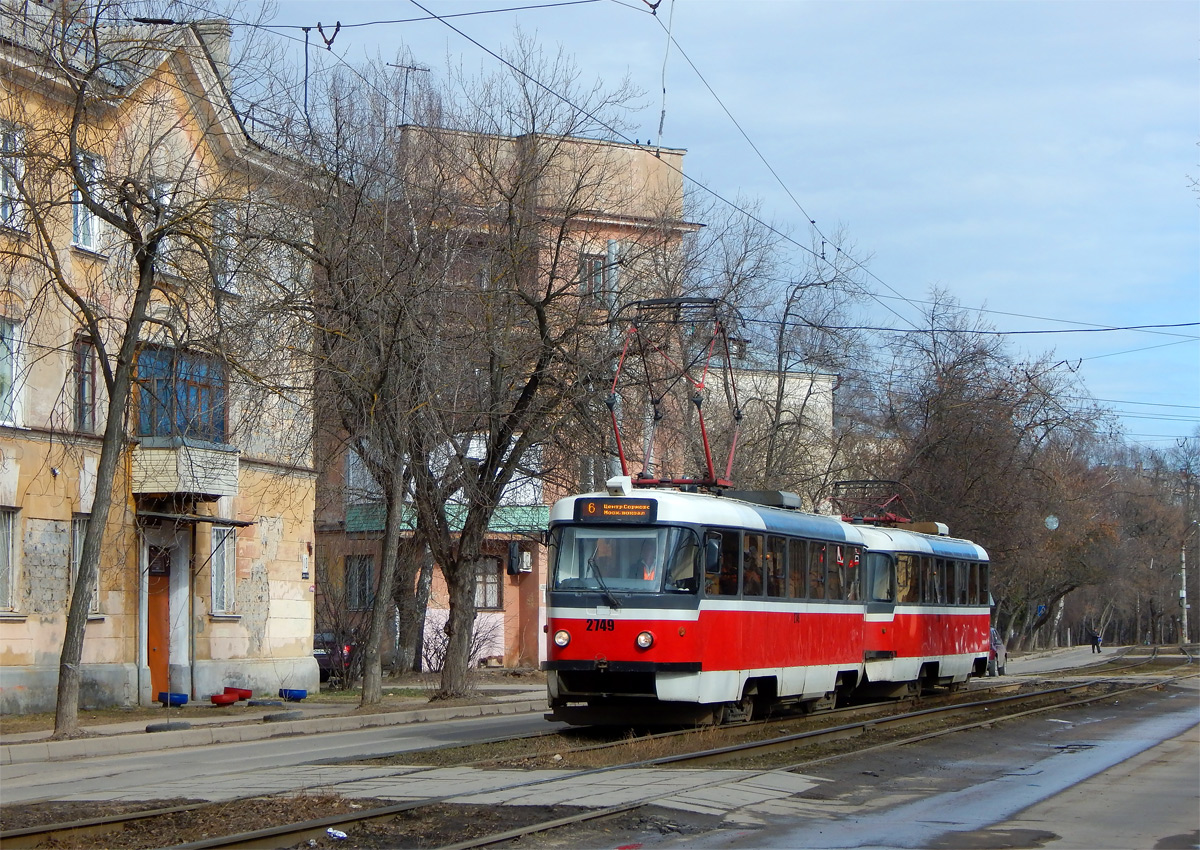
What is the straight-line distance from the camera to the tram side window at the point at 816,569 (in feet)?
66.1

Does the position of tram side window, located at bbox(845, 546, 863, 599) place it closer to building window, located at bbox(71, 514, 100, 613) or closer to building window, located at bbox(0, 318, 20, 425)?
building window, located at bbox(71, 514, 100, 613)

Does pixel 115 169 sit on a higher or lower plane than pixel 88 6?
lower

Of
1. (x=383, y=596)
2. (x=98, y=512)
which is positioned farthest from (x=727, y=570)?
(x=98, y=512)

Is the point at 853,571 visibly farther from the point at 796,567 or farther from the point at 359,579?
the point at 359,579

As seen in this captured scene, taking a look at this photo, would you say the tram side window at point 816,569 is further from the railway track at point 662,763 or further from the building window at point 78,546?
the building window at point 78,546

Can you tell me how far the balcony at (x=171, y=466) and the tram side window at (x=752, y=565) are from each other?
35.7 feet

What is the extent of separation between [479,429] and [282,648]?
8.90m

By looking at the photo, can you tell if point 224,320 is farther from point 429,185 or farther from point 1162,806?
point 1162,806

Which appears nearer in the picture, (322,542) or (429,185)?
(429,185)

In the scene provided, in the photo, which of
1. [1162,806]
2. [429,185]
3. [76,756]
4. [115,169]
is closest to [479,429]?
[429,185]

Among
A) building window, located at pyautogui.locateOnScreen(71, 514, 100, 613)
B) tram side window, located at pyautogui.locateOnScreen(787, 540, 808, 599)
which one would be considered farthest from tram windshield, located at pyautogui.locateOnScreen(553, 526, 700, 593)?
building window, located at pyautogui.locateOnScreen(71, 514, 100, 613)

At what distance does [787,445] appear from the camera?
119 feet

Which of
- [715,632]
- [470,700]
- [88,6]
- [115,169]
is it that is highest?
[88,6]

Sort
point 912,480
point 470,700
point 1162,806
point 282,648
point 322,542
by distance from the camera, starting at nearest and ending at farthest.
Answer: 1. point 1162,806
2. point 470,700
3. point 282,648
4. point 912,480
5. point 322,542
